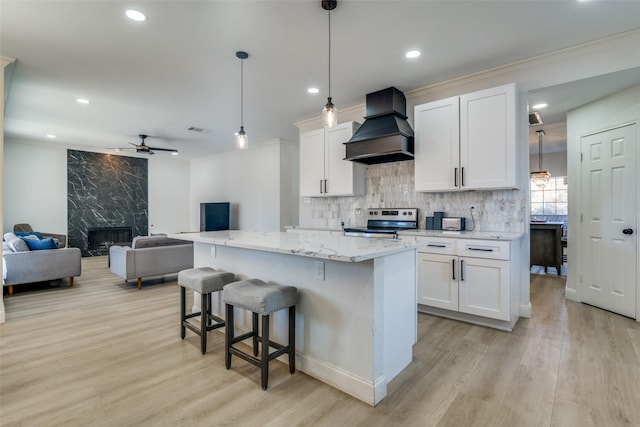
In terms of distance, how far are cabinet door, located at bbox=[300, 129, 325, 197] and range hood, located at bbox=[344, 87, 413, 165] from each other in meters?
0.80

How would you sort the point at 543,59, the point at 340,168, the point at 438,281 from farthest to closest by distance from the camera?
the point at 340,168, the point at 438,281, the point at 543,59

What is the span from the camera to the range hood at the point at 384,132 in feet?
12.0

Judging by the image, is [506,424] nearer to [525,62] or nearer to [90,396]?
[90,396]

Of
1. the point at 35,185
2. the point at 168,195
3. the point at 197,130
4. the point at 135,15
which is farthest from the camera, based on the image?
the point at 168,195

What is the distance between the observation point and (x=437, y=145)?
3631 millimetres

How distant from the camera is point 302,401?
188cm

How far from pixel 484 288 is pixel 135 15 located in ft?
13.0

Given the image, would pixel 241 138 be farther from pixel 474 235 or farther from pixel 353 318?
pixel 474 235

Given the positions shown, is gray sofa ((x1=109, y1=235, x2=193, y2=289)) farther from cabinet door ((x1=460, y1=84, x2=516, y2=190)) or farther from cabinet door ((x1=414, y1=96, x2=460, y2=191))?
cabinet door ((x1=460, y1=84, x2=516, y2=190))

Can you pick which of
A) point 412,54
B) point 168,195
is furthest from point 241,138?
point 168,195

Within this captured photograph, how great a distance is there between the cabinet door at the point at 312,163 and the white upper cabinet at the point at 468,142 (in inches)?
62.0

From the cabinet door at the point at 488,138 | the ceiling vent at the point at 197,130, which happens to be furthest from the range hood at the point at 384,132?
the ceiling vent at the point at 197,130

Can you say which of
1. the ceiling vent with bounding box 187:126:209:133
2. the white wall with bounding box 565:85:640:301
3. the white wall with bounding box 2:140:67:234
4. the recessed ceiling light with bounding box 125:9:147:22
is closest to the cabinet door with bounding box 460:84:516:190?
the white wall with bounding box 565:85:640:301

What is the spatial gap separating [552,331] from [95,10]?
4.92 meters
